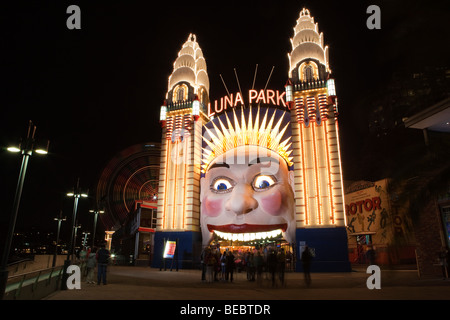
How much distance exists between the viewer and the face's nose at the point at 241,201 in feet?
66.4

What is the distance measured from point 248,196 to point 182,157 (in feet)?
24.4

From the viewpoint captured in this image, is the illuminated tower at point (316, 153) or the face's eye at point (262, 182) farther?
the face's eye at point (262, 182)

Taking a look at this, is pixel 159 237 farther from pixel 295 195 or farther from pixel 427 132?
pixel 427 132

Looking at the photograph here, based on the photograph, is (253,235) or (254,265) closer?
(254,265)

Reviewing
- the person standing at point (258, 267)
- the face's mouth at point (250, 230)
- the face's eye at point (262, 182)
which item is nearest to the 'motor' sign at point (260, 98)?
the face's eye at point (262, 182)

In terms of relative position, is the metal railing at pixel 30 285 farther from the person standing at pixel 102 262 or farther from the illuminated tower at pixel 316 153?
the illuminated tower at pixel 316 153

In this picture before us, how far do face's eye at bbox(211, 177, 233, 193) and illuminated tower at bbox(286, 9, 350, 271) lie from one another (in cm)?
442

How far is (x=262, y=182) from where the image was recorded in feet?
70.4

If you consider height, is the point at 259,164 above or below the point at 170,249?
above

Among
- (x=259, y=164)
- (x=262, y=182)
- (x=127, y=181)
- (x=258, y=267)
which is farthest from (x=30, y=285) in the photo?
(x=127, y=181)

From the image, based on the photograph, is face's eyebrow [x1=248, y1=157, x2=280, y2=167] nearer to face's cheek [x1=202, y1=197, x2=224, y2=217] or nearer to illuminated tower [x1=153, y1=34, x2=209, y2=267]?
face's cheek [x1=202, y1=197, x2=224, y2=217]

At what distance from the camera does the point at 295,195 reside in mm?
21359

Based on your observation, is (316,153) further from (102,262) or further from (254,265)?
(102,262)

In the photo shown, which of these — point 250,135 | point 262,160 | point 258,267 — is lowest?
point 258,267
